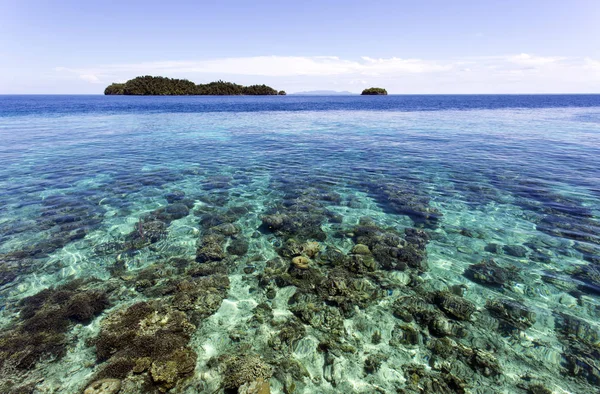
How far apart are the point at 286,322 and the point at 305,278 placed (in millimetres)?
2049

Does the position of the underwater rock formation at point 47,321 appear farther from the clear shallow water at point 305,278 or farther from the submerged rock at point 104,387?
the submerged rock at point 104,387

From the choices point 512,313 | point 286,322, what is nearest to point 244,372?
point 286,322

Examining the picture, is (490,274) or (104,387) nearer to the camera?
(104,387)

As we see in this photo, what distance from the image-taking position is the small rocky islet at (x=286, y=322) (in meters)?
6.40

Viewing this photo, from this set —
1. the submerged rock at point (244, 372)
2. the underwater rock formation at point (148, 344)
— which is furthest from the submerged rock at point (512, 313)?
the underwater rock formation at point (148, 344)

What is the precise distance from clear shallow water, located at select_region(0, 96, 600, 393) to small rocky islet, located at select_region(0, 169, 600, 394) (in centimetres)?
5

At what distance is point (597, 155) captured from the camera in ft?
83.4

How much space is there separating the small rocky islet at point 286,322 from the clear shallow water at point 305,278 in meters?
0.05

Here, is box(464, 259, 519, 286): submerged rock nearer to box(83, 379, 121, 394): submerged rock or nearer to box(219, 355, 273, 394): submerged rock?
box(219, 355, 273, 394): submerged rock

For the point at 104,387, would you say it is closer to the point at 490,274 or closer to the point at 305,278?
the point at 305,278

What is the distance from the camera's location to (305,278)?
9.90 meters

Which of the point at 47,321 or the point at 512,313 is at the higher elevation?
the point at 47,321

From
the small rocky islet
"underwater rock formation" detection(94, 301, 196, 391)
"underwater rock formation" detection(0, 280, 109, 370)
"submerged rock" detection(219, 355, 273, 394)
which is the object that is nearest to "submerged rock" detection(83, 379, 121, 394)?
the small rocky islet

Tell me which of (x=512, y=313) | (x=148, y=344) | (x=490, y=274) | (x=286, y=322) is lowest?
(x=286, y=322)
